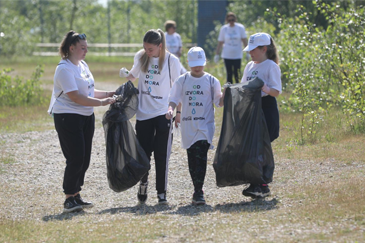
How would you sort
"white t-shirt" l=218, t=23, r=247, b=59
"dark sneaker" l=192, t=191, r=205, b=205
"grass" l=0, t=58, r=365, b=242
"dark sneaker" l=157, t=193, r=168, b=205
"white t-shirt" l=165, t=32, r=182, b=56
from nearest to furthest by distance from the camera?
"grass" l=0, t=58, r=365, b=242
"dark sneaker" l=192, t=191, r=205, b=205
"dark sneaker" l=157, t=193, r=168, b=205
"white t-shirt" l=218, t=23, r=247, b=59
"white t-shirt" l=165, t=32, r=182, b=56

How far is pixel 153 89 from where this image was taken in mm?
5969

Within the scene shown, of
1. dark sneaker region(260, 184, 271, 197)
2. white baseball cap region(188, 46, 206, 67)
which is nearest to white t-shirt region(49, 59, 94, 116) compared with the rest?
white baseball cap region(188, 46, 206, 67)

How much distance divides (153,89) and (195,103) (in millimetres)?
475

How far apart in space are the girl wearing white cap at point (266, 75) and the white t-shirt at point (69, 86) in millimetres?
1612

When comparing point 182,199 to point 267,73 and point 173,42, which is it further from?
point 173,42

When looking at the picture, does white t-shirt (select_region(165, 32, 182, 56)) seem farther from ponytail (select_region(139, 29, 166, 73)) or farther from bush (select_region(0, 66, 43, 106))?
ponytail (select_region(139, 29, 166, 73))

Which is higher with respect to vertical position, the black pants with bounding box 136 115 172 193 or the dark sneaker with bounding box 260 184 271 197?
the black pants with bounding box 136 115 172 193

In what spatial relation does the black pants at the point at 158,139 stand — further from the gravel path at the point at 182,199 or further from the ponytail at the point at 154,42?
the ponytail at the point at 154,42

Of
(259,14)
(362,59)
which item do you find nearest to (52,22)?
(259,14)

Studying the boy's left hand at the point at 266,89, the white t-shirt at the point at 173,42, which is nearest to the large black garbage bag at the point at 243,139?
the boy's left hand at the point at 266,89

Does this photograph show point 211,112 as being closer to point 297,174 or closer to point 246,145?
point 246,145

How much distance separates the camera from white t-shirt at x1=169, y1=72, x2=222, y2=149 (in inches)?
228

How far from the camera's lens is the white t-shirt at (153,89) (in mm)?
5945

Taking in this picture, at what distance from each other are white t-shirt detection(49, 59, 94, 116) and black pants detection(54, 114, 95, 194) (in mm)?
69
